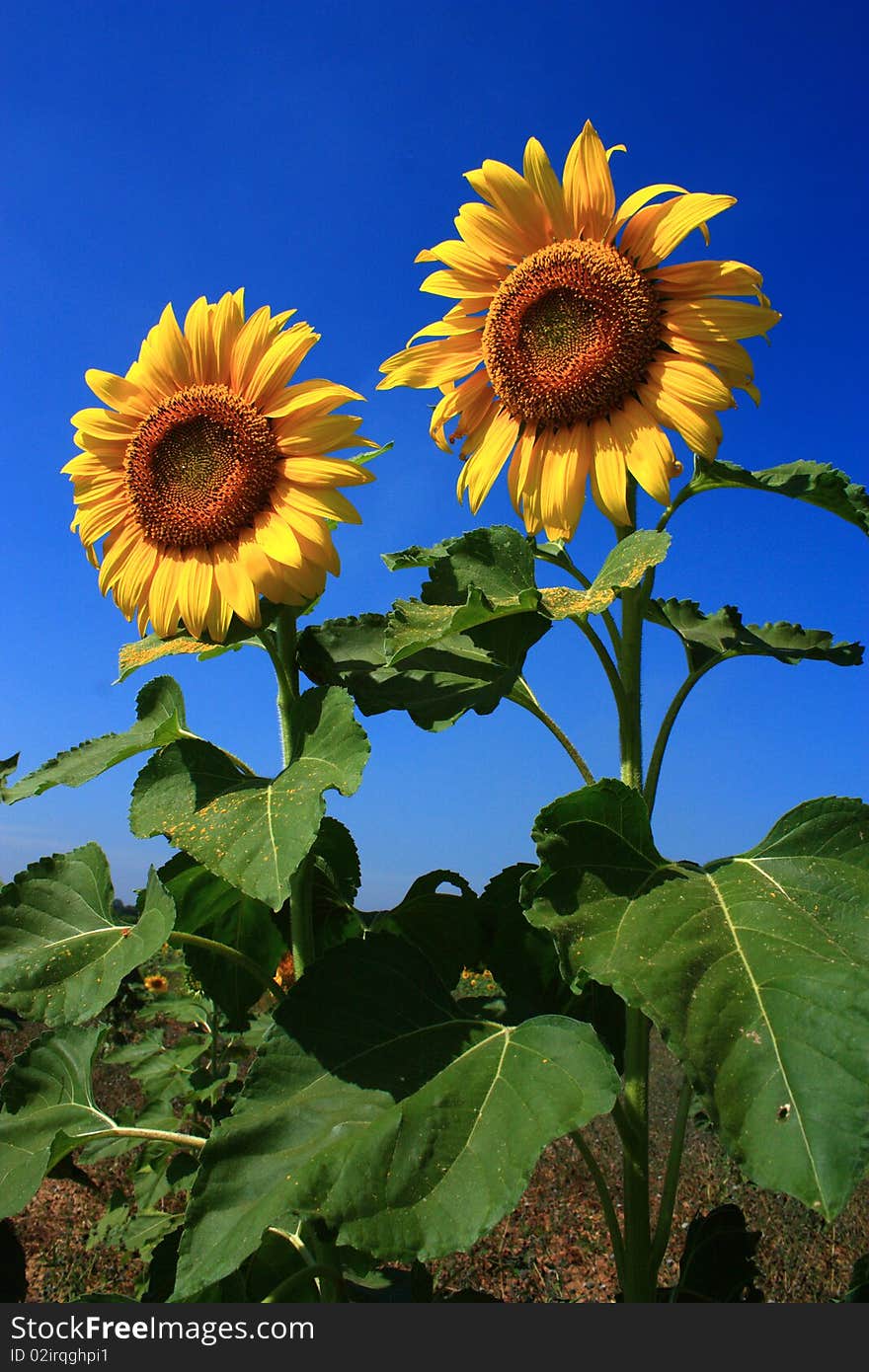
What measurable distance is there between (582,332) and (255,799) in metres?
1.14

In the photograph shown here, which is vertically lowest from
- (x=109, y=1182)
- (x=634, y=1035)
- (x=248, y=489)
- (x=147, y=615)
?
(x=109, y=1182)

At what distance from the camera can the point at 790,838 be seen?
1940 mm

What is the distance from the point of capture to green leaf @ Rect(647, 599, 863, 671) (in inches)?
93.7

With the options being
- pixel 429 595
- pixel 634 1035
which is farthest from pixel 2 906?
pixel 634 1035

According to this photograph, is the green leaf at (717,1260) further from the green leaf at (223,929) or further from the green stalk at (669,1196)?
the green leaf at (223,929)

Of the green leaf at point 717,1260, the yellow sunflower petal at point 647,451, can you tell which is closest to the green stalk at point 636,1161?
the green leaf at point 717,1260

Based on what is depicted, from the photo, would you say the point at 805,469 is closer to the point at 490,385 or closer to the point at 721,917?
the point at 490,385

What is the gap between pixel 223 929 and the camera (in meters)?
2.34

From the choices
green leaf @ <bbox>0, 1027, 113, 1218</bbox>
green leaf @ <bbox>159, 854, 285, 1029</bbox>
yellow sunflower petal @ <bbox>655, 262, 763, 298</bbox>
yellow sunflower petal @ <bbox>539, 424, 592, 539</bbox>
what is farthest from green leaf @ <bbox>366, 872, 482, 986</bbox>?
yellow sunflower petal @ <bbox>655, 262, 763, 298</bbox>

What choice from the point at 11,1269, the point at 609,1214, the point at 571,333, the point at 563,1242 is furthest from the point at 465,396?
the point at 563,1242

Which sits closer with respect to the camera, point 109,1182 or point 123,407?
point 123,407

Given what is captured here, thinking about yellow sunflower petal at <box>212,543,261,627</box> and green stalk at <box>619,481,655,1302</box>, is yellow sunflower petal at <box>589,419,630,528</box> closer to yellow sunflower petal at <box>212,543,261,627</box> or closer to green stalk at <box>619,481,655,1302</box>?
yellow sunflower petal at <box>212,543,261,627</box>

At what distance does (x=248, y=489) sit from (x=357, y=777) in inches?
28.9

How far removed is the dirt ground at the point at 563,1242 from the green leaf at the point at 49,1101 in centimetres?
239
